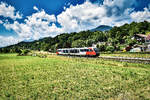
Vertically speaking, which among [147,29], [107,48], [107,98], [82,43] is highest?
[147,29]

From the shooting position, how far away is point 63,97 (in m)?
5.75

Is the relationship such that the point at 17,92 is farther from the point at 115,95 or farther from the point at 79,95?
the point at 115,95

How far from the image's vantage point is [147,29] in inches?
2963

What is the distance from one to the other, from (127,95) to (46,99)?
4.57m

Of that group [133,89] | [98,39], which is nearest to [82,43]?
[98,39]

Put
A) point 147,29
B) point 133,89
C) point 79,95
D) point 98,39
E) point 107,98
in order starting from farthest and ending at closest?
1. point 98,39
2. point 147,29
3. point 133,89
4. point 79,95
5. point 107,98

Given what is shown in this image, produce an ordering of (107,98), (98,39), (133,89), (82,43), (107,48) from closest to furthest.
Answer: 1. (107,98)
2. (133,89)
3. (107,48)
4. (82,43)
5. (98,39)

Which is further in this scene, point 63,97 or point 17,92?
point 17,92

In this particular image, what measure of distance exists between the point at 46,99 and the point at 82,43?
79.0m

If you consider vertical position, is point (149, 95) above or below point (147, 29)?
below

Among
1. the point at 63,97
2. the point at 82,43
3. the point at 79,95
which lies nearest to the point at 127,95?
the point at 79,95

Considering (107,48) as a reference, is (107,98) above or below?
below

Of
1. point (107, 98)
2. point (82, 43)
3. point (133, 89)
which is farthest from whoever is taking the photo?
point (82, 43)

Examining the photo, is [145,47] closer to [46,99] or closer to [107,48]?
[107,48]
